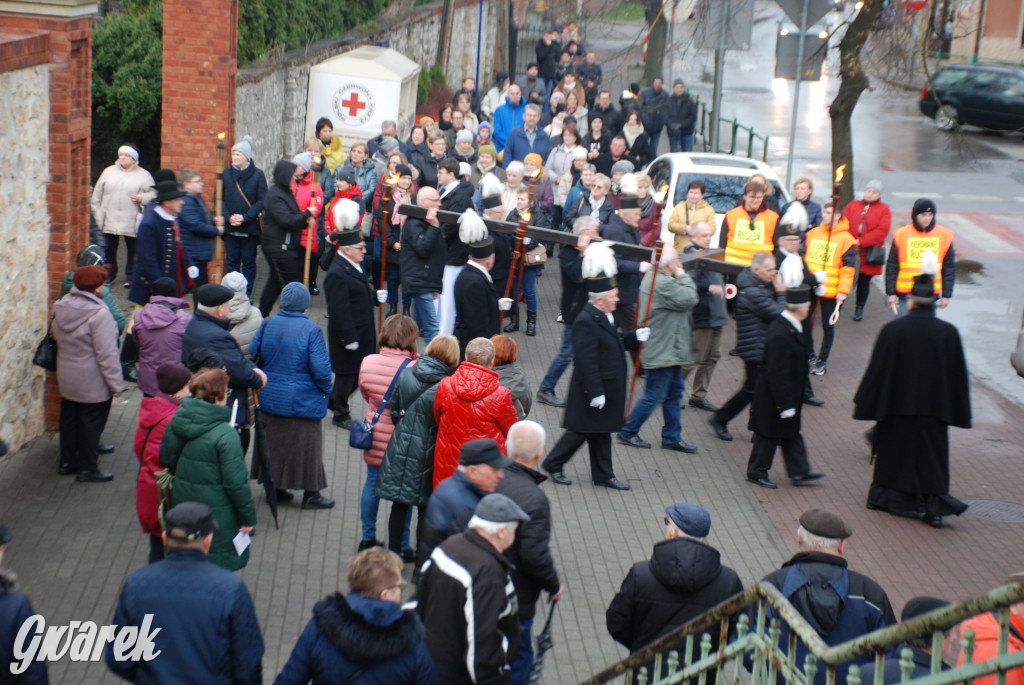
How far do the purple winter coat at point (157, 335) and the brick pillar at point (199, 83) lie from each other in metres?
5.22

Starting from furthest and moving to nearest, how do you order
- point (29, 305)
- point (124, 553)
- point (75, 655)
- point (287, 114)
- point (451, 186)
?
→ point (287, 114) → point (451, 186) → point (29, 305) → point (124, 553) → point (75, 655)

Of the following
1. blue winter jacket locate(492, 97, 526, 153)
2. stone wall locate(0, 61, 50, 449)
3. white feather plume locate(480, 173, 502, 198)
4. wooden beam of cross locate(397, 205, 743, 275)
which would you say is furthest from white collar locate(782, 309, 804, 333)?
blue winter jacket locate(492, 97, 526, 153)

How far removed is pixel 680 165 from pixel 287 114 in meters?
7.06

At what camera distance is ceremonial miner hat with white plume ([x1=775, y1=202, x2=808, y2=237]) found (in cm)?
1191

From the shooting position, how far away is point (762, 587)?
442 cm

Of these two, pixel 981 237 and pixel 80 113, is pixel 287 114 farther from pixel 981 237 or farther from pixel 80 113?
pixel 981 237

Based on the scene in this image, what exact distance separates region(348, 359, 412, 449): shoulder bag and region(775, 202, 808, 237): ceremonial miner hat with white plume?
5.45 meters

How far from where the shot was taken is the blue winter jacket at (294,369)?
826 cm

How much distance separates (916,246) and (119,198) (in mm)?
8665

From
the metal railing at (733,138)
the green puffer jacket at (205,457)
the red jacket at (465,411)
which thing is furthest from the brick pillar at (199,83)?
the metal railing at (733,138)

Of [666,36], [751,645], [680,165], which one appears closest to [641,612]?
[751,645]

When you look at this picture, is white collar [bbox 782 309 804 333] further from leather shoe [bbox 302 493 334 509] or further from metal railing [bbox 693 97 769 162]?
metal railing [bbox 693 97 769 162]

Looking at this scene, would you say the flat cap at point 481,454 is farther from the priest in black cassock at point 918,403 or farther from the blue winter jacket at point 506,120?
the blue winter jacket at point 506,120

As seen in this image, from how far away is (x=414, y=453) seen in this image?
7367 mm
